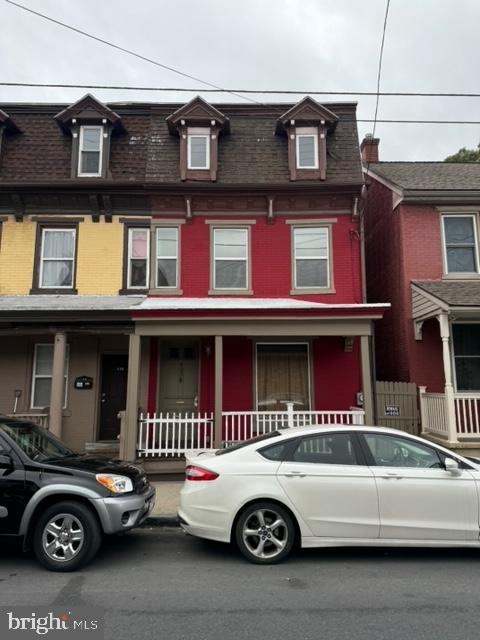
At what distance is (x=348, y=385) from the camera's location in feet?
37.1

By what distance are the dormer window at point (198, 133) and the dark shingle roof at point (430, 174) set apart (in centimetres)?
480

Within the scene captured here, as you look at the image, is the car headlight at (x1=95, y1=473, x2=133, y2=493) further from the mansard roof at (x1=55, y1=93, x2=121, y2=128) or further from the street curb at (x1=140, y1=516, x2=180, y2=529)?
the mansard roof at (x1=55, y1=93, x2=121, y2=128)

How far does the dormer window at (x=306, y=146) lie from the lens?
11898 mm

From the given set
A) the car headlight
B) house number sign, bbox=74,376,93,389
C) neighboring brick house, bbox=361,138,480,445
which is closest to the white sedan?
the car headlight

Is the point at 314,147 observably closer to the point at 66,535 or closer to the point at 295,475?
the point at 295,475

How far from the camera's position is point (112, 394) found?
11516mm

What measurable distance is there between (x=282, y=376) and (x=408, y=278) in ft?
13.2

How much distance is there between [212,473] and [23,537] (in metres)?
2.14

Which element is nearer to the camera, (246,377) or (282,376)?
(246,377)

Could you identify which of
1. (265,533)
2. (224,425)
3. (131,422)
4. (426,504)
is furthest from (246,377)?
(426,504)

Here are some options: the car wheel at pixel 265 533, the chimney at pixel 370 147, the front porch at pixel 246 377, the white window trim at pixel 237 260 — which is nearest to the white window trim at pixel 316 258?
the front porch at pixel 246 377

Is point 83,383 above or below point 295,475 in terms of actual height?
above

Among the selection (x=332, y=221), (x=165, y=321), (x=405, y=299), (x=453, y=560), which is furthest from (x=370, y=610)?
(x=332, y=221)

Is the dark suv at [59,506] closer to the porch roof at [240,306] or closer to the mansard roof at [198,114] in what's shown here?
the porch roof at [240,306]
